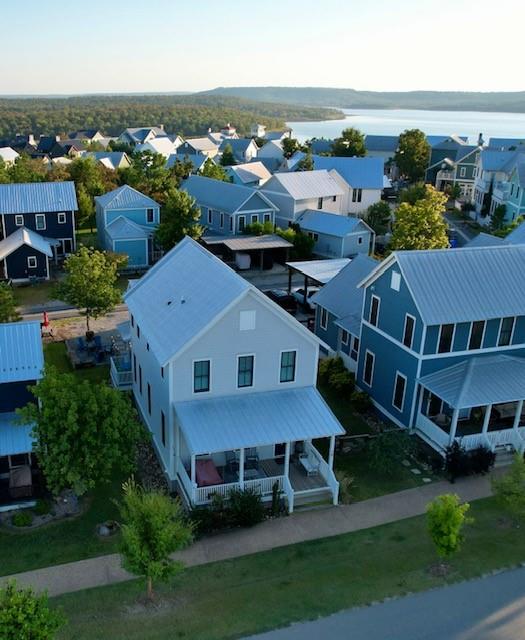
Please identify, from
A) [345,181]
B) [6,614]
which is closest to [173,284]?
[6,614]

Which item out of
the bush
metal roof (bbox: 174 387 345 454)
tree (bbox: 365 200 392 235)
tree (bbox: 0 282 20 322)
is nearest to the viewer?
the bush

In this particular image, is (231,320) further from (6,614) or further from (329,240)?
(329,240)

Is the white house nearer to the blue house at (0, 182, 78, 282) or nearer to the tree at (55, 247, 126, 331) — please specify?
the tree at (55, 247, 126, 331)

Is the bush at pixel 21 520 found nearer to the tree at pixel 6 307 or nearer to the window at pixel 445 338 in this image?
the tree at pixel 6 307

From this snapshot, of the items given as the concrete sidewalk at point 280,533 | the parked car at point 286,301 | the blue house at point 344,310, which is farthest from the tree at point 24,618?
the parked car at point 286,301

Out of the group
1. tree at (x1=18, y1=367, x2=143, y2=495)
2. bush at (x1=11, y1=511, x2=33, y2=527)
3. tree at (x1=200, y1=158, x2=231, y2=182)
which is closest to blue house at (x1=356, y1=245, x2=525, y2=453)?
tree at (x1=18, y1=367, x2=143, y2=495)

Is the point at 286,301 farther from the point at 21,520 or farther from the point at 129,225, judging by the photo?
the point at 21,520

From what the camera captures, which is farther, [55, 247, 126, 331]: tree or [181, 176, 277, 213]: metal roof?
[181, 176, 277, 213]: metal roof
